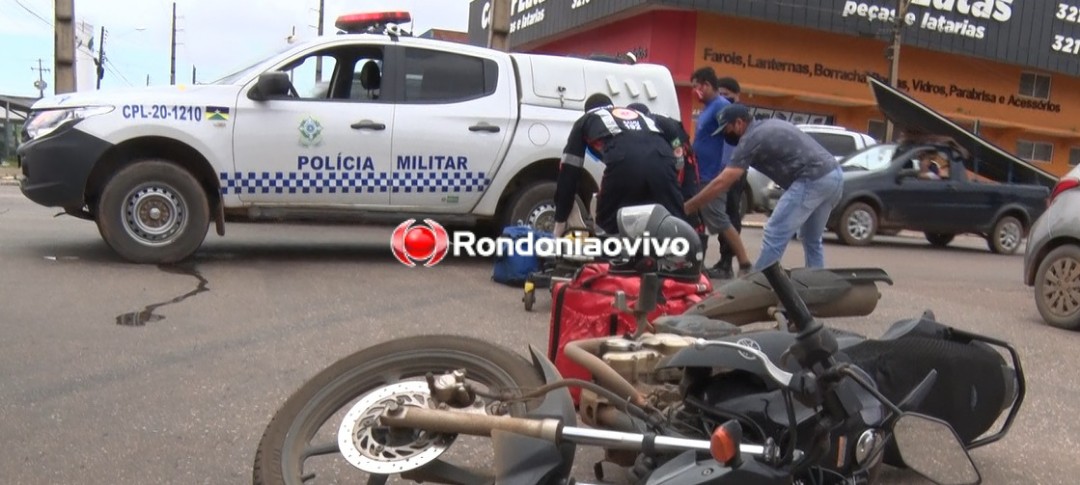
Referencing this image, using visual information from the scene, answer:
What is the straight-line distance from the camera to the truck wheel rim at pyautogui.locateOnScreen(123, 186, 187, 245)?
7559 millimetres

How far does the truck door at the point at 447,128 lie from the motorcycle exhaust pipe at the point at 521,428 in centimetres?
567

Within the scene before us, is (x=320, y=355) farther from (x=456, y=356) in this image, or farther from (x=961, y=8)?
(x=961, y=8)

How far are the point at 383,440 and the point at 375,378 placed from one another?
0.23m

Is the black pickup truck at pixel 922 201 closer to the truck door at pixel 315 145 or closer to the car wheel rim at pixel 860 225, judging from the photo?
the car wheel rim at pixel 860 225

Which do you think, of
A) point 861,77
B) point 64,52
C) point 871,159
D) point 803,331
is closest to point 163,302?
point 803,331

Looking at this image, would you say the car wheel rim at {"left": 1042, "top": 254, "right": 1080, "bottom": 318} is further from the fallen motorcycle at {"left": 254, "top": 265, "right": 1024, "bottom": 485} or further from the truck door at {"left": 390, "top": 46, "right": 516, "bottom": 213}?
the fallen motorcycle at {"left": 254, "top": 265, "right": 1024, "bottom": 485}

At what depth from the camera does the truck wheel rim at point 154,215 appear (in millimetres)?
7559

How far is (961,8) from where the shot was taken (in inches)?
1096

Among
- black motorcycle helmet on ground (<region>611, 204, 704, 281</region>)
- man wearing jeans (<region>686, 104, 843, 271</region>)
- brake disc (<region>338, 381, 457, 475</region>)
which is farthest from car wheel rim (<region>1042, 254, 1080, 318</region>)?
brake disc (<region>338, 381, 457, 475</region>)

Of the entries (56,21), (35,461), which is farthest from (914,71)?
(35,461)

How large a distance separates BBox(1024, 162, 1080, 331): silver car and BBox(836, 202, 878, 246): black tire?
20.4ft

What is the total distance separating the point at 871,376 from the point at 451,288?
480 cm

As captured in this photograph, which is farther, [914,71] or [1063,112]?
[1063,112]

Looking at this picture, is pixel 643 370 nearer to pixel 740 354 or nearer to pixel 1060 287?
pixel 740 354
